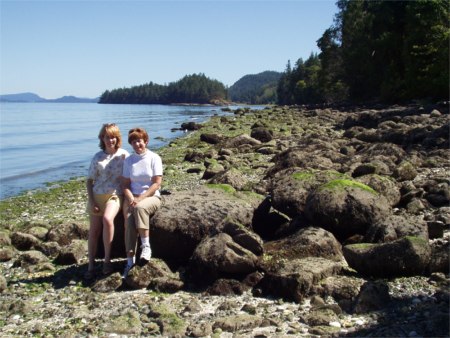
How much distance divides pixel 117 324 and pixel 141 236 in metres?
2.14

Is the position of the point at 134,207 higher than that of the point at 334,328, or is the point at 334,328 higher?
the point at 134,207

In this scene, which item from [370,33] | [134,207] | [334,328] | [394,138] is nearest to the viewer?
[334,328]

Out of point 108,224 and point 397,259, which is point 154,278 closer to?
point 108,224

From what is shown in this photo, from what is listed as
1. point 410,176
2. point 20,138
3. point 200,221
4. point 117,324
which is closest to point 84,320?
point 117,324

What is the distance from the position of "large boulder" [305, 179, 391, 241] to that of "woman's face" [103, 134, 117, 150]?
4147 mm

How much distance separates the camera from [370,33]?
6888 cm

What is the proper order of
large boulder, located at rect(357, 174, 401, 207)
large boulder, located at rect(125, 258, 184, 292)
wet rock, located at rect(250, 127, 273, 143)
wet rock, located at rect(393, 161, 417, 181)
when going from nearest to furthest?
1. large boulder, located at rect(125, 258, 184, 292)
2. large boulder, located at rect(357, 174, 401, 207)
3. wet rock, located at rect(393, 161, 417, 181)
4. wet rock, located at rect(250, 127, 273, 143)

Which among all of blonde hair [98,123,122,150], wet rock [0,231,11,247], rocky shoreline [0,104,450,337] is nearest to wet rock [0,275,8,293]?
rocky shoreline [0,104,450,337]

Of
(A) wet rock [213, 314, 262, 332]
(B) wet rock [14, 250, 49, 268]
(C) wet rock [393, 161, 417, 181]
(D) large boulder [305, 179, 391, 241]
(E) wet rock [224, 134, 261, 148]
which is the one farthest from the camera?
(E) wet rock [224, 134, 261, 148]

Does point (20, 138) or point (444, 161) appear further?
point (20, 138)

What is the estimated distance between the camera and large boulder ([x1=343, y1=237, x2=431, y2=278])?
8344 millimetres

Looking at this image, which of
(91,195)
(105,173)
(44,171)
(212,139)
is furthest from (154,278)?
(212,139)

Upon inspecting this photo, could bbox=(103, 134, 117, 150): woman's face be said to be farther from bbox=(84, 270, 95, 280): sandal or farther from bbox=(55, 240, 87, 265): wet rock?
bbox=(55, 240, 87, 265): wet rock

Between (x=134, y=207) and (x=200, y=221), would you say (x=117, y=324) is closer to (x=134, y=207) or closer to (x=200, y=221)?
(x=134, y=207)
